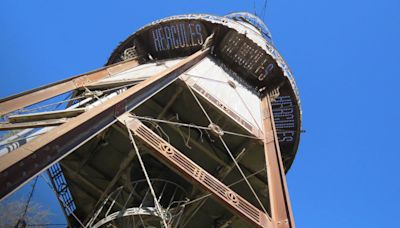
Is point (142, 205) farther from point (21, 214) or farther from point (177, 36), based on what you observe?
point (177, 36)

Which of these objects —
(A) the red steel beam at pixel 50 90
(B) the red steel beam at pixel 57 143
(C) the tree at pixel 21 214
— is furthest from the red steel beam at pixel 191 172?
(C) the tree at pixel 21 214

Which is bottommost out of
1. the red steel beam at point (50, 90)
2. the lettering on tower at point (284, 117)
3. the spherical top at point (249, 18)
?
the red steel beam at point (50, 90)

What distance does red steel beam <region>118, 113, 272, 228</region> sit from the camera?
7.12m

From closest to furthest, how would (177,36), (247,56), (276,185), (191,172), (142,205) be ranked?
(191,172) → (276,185) → (142,205) → (247,56) → (177,36)

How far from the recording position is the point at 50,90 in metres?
7.73

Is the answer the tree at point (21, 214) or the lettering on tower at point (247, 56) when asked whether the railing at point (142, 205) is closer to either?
the tree at point (21, 214)

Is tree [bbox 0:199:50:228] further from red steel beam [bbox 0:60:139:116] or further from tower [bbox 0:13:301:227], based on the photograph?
red steel beam [bbox 0:60:139:116]

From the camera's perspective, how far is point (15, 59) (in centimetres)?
8231

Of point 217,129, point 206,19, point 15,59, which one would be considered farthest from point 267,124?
point 15,59

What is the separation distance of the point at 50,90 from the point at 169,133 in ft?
11.1

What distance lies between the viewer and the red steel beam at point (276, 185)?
677cm

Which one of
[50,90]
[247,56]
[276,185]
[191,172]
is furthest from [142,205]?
[247,56]

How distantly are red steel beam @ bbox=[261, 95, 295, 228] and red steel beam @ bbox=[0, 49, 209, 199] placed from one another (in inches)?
110

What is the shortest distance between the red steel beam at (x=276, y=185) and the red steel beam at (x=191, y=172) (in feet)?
1.04
